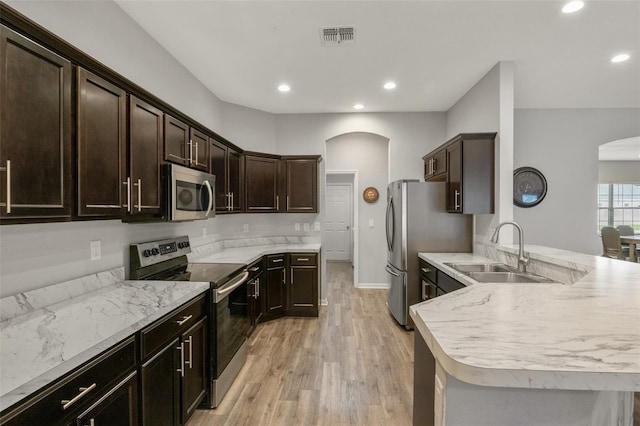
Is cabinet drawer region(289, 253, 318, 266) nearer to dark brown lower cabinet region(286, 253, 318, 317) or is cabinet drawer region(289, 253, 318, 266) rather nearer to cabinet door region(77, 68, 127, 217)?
dark brown lower cabinet region(286, 253, 318, 317)

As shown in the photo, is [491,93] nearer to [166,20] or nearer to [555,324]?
[555,324]

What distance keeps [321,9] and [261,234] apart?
307 cm

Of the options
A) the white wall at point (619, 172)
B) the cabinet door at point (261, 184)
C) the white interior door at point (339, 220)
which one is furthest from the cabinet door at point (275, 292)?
the white wall at point (619, 172)

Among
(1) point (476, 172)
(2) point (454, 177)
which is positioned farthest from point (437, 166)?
(1) point (476, 172)

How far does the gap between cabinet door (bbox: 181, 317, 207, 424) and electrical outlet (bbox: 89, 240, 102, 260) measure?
0.79m

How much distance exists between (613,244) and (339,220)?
217 inches

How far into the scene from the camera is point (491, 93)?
3135 mm

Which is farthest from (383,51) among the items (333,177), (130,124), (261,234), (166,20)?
(333,177)

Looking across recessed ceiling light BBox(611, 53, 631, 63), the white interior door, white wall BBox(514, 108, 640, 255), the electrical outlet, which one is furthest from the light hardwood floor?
the white interior door

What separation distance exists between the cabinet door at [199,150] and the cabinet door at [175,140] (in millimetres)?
87

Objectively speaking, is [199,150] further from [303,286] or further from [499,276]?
[499,276]

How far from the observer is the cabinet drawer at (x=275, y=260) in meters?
3.78

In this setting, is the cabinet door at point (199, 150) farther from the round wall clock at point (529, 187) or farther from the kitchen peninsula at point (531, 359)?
the round wall clock at point (529, 187)

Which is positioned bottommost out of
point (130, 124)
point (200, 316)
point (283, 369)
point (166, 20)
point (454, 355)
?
point (283, 369)
